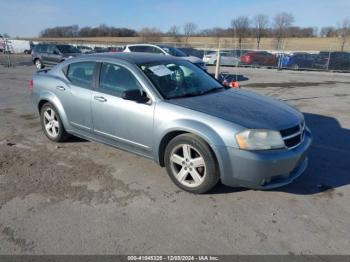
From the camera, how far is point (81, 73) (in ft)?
16.0

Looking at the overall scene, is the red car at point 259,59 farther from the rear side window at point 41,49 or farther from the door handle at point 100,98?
the door handle at point 100,98

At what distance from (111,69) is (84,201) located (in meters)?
1.89

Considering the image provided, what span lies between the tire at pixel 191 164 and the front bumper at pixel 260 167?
0.18 metres

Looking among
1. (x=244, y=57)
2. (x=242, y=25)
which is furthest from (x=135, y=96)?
(x=242, y=25)

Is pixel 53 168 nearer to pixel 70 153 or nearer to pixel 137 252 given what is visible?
pixel 70 153

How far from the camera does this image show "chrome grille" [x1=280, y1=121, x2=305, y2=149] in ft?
11.5

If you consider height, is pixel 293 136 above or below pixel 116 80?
below

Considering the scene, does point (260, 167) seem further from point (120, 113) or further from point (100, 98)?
point (100, 98)

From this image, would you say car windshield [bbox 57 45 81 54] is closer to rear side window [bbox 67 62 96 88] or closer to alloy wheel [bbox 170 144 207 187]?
rear side window [bbox 67 62 96 88]

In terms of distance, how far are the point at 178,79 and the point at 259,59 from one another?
22.5m

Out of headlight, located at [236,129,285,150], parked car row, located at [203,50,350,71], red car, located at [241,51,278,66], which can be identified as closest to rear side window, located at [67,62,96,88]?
headlight, located at [236,129,285,150]

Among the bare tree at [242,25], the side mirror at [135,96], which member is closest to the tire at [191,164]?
the side mirror at [135,96]

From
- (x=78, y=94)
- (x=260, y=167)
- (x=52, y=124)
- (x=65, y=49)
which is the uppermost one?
(x=65, y=49)

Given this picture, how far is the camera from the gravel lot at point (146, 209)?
287 centimetres
